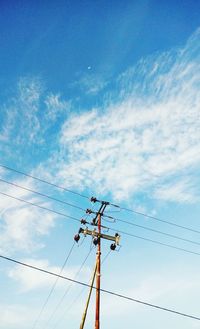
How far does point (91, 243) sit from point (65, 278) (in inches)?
191

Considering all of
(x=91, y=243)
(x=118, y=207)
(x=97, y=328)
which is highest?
(x=118, y=207)

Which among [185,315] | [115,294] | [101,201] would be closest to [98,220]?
[101,201]

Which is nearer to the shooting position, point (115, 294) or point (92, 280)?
point (115, 294)

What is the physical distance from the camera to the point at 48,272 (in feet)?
39.0

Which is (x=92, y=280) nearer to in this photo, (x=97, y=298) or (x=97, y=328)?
(x=97, y=298)

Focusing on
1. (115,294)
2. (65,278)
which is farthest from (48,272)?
(115,294)

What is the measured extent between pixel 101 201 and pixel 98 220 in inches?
46.3

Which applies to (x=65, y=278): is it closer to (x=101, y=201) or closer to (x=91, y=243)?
(x=91, y=243)

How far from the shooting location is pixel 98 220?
17781 millimetres

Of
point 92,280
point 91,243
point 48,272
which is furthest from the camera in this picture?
point 91,243

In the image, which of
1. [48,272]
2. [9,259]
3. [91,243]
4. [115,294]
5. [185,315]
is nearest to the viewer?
[9,259]

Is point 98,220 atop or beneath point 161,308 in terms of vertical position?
atop

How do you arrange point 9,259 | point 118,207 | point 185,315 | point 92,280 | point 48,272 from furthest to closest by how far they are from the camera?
point 118,207 < point 92,280 < point 185,315 < point 48,272 < point 9,259

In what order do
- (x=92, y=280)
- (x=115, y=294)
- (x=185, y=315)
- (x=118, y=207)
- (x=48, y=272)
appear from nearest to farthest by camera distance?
(x=48, y=272) < (x=115, y=294) < (x=185, y=315) < (x=92, y=280) < (x=118, y=207)
